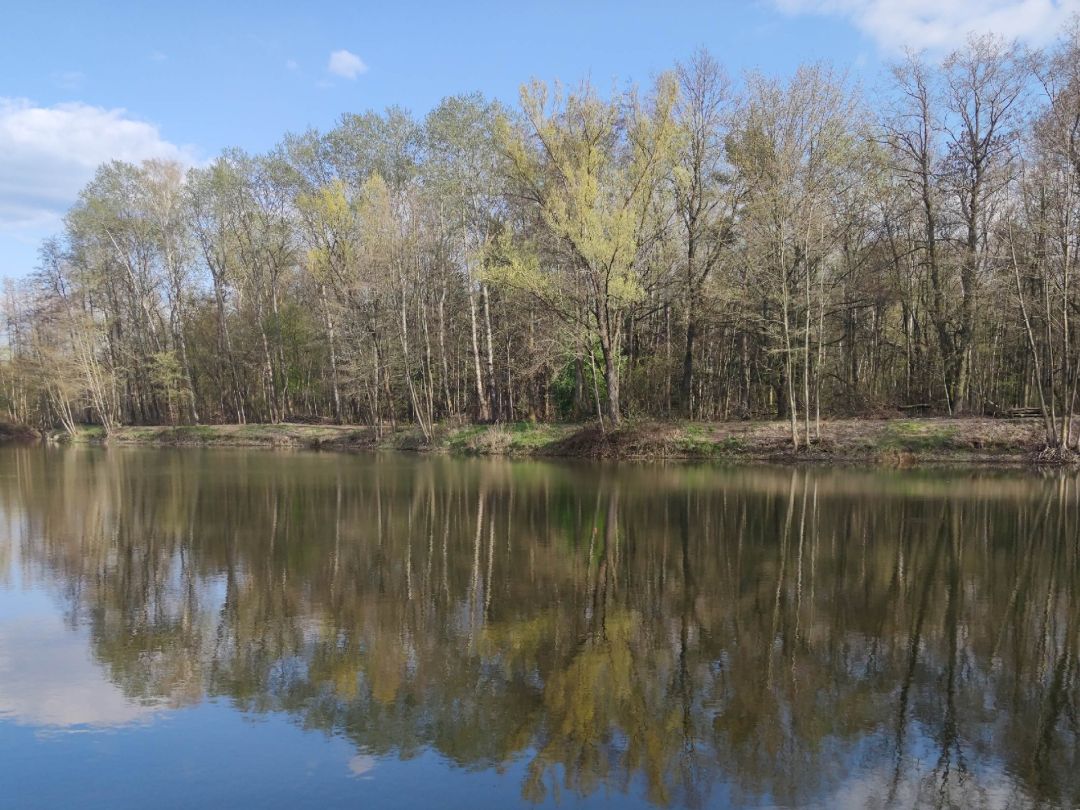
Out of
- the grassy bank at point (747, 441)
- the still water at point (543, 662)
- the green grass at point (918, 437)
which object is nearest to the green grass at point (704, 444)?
the grassy bank at point (747, 441)

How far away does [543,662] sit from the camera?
7379 millimetres

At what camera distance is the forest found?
2961 cm

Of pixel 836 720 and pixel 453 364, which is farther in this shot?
pixel 453 364

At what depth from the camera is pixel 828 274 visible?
106ft

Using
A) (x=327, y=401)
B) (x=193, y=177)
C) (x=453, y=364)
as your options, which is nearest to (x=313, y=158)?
(x=193, y=177)

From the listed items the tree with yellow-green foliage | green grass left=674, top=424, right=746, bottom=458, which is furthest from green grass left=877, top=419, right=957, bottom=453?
the tree with yellow-green foliage

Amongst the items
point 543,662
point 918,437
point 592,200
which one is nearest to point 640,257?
point 592,200

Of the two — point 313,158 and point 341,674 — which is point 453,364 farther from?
point 341,674

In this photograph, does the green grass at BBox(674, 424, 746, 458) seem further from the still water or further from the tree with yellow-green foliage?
the still water

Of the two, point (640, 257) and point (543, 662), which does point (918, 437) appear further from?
point (543, 662)

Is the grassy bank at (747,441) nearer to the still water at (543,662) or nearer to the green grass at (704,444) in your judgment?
the green grass at (704,444)

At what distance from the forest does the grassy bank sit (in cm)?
111

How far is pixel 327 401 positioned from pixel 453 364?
16094mm

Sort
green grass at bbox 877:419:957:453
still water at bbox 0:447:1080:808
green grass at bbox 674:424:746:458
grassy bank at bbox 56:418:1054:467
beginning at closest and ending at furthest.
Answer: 1. still water at bbox 0:447:1080:808
2. grassy bank at bbox 56:418:1054:467
3. green grass at bbox 877:419:957:453
4. green grass at bbox 674:424:746:458
